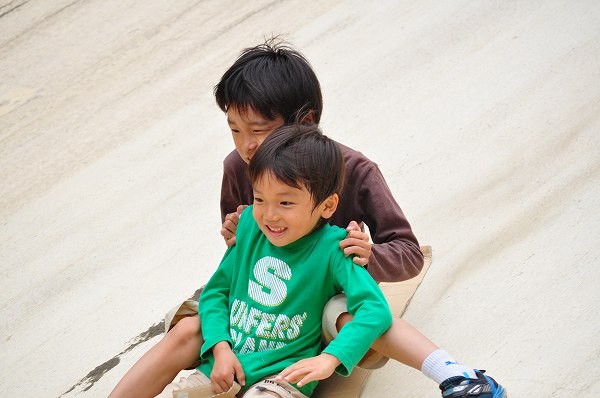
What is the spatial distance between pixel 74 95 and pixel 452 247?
219 cm

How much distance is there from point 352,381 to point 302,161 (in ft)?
2.11

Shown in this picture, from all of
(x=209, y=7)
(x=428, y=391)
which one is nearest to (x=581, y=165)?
(x=428, y=391)

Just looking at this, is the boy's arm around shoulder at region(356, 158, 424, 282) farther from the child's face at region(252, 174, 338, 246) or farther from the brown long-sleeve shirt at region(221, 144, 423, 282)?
the child's face at region(252, 174, 338, 246)

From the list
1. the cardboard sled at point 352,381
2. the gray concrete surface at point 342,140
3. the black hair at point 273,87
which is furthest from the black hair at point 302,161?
the gray concrete surface at point 342,140

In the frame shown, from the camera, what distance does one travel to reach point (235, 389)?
6.80 ft

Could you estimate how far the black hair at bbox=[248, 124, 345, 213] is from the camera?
6.78ft

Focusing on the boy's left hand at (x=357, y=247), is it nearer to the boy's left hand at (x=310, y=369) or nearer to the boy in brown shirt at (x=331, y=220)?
the boy in brown shirt at (x=331, y=220)

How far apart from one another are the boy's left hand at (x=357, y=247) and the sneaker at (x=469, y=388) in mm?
339

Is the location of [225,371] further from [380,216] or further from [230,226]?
[380,216]

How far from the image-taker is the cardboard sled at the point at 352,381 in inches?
84.8

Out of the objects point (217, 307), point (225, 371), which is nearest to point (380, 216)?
point (217, 307)

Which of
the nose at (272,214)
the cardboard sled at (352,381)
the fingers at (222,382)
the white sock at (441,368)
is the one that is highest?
the nose at (272,214)

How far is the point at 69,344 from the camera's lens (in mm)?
2895

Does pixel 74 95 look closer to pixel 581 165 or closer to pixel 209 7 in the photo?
pixel 209 7
